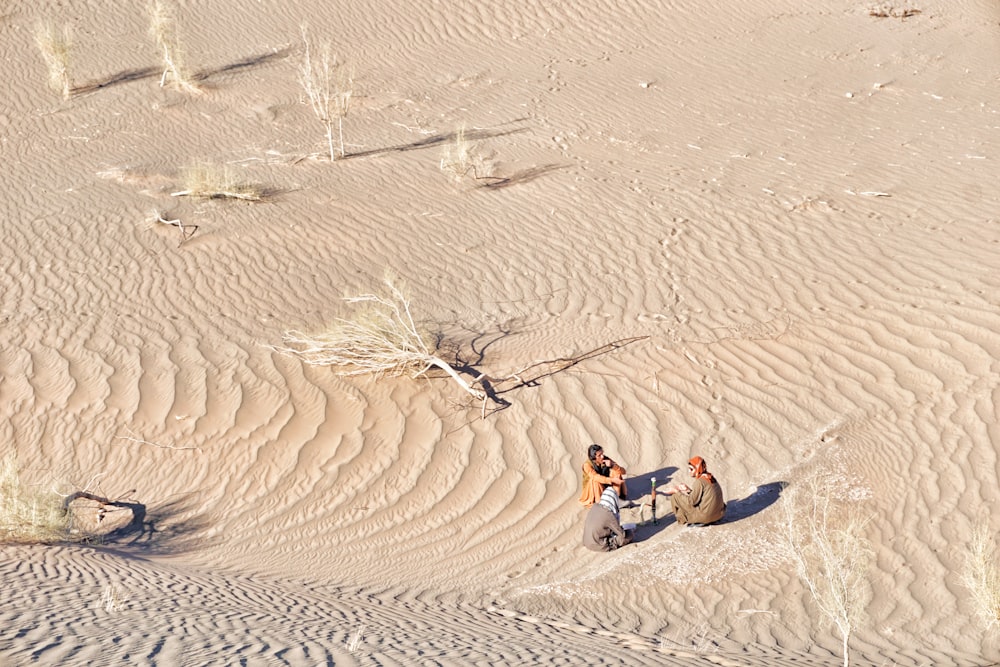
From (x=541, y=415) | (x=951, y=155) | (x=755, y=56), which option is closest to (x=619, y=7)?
(x=755, y=56)

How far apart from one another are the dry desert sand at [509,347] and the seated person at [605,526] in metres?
0.11

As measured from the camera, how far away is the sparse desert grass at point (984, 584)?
529 cm

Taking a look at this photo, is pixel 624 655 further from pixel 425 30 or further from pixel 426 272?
pixel 425 30

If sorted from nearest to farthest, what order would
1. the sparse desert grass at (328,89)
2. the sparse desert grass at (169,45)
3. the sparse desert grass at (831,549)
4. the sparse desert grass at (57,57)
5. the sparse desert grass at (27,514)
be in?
the sparse desert grass at (831,549) < the sparse desert grass at (27,514) < the sparse desert grass at (328,89) < the sparse desert grass at (57,57) < the sparse desert grass at (169,45)

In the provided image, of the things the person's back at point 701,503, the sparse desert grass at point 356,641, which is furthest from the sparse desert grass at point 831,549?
the sparse desert grass at point 356,641

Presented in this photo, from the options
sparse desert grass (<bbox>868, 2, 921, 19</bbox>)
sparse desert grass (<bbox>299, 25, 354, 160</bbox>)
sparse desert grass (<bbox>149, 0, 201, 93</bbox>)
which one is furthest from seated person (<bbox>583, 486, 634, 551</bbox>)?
sparse desert grass (<bbox>868, 2, 921, 19</bbox>)

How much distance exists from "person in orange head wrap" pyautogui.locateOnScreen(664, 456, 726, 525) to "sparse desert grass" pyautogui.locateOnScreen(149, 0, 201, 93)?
11.3 m

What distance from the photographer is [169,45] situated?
15805 millimetres

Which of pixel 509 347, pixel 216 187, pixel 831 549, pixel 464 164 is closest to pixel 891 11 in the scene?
pixel 464 164

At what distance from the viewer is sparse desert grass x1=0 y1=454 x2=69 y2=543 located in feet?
21.1

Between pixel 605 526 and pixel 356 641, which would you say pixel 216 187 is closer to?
pixel 605 526

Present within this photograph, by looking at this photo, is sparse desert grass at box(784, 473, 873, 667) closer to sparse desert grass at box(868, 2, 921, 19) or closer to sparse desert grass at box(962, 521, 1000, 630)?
sparse desert grass at box(962, 521, 1000, 630)

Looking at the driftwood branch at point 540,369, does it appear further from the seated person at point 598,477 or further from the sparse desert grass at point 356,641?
the sparse desert grass at point 356,641

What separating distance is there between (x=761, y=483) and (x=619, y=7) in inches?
→ 495
